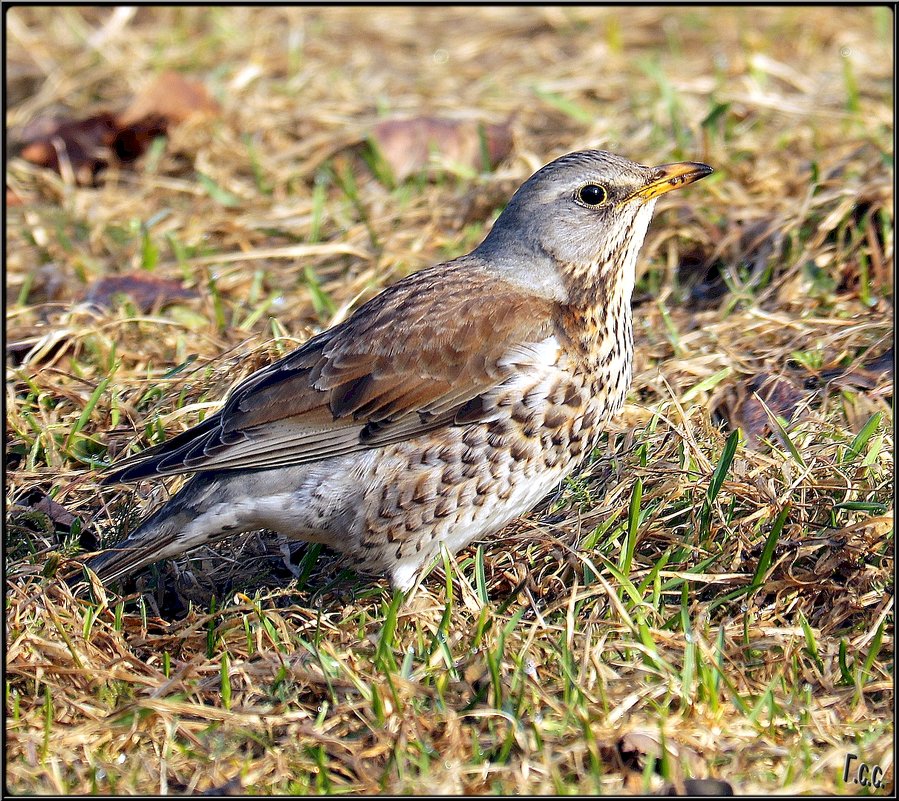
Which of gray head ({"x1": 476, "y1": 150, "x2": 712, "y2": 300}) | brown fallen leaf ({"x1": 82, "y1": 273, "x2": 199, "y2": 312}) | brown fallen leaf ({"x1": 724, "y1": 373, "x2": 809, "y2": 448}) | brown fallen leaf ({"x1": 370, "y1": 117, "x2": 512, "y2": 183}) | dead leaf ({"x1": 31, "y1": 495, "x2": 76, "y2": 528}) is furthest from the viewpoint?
brown fallen leaf ({"x1": 370, "y1": 117, "x2": 512, "y2": 183})

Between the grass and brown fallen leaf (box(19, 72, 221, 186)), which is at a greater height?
brown fallen leaf (box(19, 72, 221, 186))

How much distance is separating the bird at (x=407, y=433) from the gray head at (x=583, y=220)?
0.11m

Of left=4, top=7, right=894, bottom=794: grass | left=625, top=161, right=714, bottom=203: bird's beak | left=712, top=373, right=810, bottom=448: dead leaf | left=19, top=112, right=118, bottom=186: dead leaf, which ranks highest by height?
left=625, top=161, right=714, bottom=203: bird's beak

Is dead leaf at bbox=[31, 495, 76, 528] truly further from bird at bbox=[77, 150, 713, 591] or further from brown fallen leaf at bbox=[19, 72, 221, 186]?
brown fallen leaf at bbox=[19, 72, 221, 186]

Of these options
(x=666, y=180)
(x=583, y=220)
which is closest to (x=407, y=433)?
(x=583, y=220)

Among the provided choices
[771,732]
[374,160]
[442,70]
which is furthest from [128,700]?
[442,70]

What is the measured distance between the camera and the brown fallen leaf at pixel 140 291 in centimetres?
610

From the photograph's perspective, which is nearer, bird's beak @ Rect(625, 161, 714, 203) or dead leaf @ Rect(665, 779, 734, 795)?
dead leaf @ Rect(665, 779, 734, 795)

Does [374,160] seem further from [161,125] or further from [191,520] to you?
[191,520]

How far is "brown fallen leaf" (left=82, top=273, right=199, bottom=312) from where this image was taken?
610cm

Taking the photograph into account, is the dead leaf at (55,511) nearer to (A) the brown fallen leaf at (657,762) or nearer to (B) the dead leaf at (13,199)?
(A) the brown fallen leaf at (657,762)

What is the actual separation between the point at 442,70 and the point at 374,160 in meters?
1.77

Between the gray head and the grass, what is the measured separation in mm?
724

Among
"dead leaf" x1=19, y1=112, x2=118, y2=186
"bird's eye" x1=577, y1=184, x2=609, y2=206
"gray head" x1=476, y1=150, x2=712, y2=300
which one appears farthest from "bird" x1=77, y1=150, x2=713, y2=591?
"dead leaf" x1=19, y1=112, x2=118, y2=186
